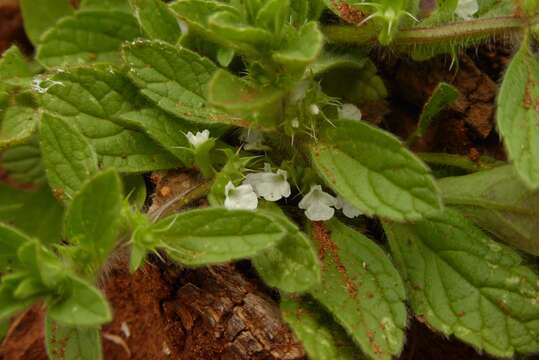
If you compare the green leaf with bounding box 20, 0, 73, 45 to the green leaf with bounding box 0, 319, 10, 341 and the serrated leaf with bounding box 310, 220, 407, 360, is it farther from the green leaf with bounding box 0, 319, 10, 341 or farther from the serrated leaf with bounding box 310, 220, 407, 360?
the serrated leaf with bounding box 310, 220, 407, 360

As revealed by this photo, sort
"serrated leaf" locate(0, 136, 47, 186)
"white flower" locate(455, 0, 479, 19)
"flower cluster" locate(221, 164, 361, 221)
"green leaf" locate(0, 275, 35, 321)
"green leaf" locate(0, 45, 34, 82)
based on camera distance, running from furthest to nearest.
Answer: "serrated leaf" locate(0, 136, 47, 186) < "green leaf" locate(0, 45, 34, 82) < "white flower" locate(455, 0, 479, 19) < "flower cluster" locate(221, 164, 361, 221) < "green leaf" locate(0, 275, 35, 321)

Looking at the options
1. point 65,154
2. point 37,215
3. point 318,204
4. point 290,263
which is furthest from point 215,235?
point 37,215

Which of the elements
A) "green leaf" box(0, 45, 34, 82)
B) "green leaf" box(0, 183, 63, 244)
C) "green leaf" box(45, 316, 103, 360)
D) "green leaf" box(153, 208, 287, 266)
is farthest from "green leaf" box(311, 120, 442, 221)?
"green leaf" box(0, 183, 63, 244)

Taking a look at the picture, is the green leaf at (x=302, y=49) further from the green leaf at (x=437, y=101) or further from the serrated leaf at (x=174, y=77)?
the green leaf at (x=437, y=101)

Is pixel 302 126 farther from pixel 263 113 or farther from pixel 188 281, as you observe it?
pixel 188 281

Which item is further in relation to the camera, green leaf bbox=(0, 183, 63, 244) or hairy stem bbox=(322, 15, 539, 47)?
green leaf bbox=(0, 183, 63, 244)

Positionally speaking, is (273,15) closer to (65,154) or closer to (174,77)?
(174,77)
